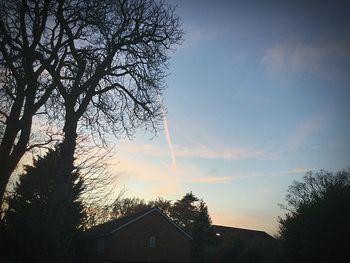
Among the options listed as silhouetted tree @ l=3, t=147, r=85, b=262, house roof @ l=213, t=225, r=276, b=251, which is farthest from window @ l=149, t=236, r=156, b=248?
silhouetted tree @ l=3, t=147, r=85, b=262

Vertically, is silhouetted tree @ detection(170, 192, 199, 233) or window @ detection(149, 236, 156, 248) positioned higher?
silhouetted tree @ detection(170, 192, 199, 233)

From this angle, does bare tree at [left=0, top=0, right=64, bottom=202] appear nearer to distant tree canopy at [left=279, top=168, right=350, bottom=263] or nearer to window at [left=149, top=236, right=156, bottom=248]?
distant tree canopy at [left=279, top=168, right=350, bottom=263]

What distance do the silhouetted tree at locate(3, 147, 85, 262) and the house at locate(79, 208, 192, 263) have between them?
2444 cm

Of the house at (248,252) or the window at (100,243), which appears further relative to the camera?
the window at (100,243)

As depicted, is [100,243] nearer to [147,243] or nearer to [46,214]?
[147,243]

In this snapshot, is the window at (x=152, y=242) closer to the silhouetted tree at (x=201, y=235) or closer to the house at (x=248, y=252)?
the house at (x=248, y=252)

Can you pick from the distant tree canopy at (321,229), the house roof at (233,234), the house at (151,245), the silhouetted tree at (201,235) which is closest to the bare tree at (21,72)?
the distant tree canopy at (321,229)

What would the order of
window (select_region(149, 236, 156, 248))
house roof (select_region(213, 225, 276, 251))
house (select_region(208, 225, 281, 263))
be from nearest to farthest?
house (select_region(208, 225, 281, 263)), window (select_region(149, 236, 156, 248)), house roof (select_region(213, 225, 276, 251))

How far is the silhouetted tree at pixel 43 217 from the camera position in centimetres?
934

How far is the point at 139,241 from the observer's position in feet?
118

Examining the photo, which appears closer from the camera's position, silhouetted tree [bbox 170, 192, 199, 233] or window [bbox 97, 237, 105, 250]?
window [bbox 97, 237, 105, 250]

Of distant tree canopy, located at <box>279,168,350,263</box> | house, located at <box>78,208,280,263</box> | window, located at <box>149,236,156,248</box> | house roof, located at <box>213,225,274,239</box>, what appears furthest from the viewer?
house roof, located at <box>213,225,274,239</box>

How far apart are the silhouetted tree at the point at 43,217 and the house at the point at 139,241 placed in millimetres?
24439

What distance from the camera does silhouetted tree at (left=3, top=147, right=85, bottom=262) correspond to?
9.34 meters
